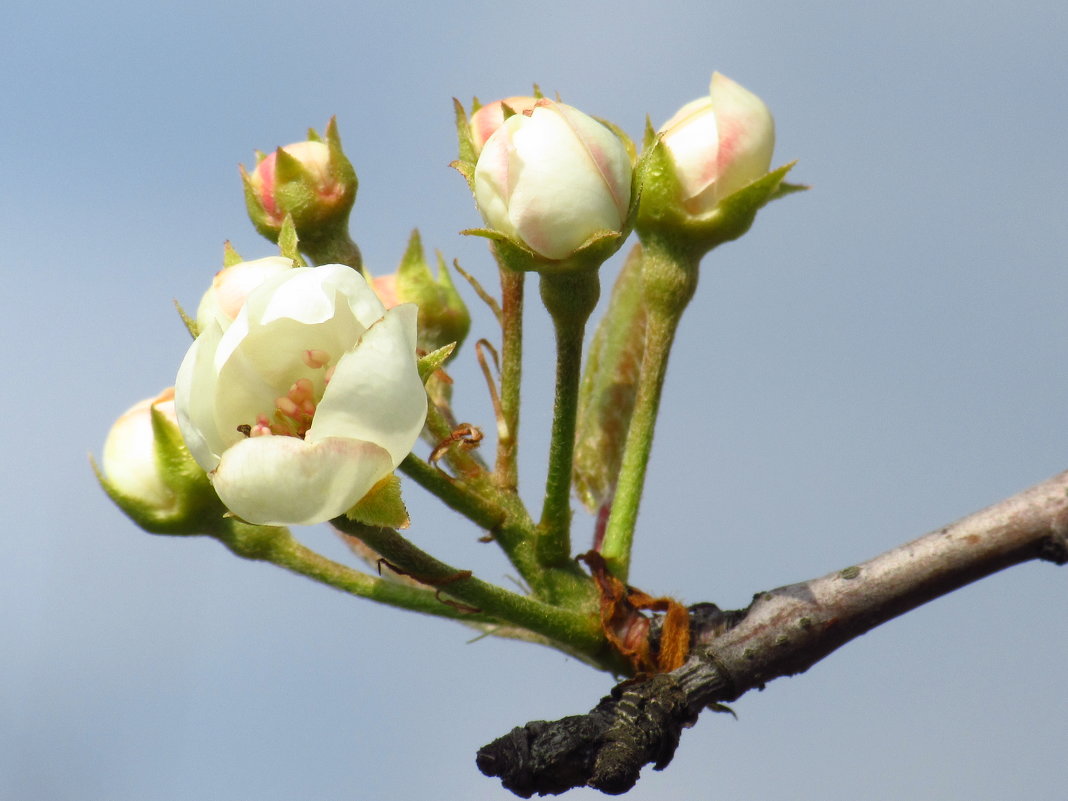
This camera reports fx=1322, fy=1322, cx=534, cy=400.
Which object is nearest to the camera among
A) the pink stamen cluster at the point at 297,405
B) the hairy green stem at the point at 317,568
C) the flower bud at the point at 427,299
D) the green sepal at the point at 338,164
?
the pink stamen cluster at the point at 297,405

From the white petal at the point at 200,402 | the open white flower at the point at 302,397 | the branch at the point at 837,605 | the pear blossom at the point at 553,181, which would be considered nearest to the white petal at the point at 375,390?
the open white flower at the point at 302,397

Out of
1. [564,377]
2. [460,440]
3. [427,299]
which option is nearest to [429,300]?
[427,299]

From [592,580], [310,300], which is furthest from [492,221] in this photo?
[592,580]

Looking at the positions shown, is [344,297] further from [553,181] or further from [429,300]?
[429,300]

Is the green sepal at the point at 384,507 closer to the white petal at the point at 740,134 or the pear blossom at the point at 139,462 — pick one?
the pear blossom at the point at 139,462

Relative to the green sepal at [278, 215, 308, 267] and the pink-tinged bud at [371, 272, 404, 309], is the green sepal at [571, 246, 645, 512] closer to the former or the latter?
the pink-tinged bud at [371, 272, 404, 309]

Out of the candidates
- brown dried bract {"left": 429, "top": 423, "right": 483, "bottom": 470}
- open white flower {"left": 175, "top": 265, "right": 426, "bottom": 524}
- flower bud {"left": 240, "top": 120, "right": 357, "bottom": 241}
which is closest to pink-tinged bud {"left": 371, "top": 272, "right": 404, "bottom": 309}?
flower bud {"left": 240, "top": 120, "right": 357, "bottom": 241}
